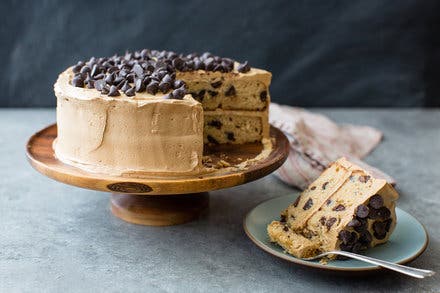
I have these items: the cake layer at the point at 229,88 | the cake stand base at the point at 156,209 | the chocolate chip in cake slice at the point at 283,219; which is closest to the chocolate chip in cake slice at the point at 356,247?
the chocolate chip in cake slice at the point at 283,219

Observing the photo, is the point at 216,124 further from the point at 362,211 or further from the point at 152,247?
the point at 362,211

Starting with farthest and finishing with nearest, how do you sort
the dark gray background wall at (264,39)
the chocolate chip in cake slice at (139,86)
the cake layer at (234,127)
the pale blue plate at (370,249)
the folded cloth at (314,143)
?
the dark gray background wall at (264,39) < the folded cloth at (314,143) < the cake layer at (234,127) < the chocolate chip in cake slice at (139,86) < the pale blue plate at (370,249)

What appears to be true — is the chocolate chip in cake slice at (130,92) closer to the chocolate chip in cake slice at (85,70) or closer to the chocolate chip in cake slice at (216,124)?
the chocolate chip in cake slice at (85,70)

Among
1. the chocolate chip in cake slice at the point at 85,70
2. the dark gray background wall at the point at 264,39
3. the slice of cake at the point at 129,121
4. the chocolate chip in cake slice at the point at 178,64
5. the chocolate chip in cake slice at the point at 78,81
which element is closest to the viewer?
the slice of cake at the point at 129,121

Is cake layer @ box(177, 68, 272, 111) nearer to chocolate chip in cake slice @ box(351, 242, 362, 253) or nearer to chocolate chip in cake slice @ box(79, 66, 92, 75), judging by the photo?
chocolate chip in cake slice @ box(79, 66, 92, 75)

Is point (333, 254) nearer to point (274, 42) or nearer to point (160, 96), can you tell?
point (160, 96)

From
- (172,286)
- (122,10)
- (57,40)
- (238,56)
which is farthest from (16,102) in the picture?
(172,286)
